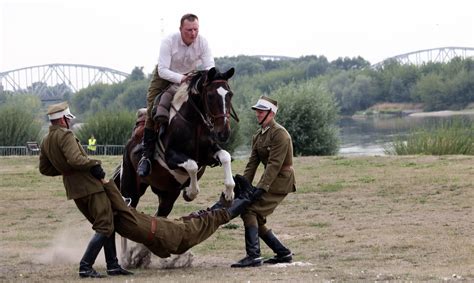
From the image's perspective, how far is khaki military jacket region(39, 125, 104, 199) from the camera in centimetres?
1093

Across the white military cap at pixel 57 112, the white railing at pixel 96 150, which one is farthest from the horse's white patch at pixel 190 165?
the white railing at pixel 96 150

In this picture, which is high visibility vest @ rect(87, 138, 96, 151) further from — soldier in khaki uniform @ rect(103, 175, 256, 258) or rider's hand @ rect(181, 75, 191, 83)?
soldier in khaki uniform @ rect(103, 175, 256, 258)

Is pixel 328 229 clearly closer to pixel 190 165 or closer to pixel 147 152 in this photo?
pixel 147 152

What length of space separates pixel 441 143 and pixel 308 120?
34.5 feet

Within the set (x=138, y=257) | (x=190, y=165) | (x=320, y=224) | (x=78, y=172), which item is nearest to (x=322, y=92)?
(x=320, y=224)

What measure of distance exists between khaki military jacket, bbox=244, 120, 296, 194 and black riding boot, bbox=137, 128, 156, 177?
1.32 m

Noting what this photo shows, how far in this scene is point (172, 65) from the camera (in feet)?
43.4

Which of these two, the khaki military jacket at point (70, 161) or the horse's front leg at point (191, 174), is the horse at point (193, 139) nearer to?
the horse's front leg at point (191, 174)

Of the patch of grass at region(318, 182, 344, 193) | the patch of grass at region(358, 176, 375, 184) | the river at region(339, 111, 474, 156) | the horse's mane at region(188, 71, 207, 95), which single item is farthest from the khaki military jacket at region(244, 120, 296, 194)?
the river at region(339, 111, 474, 156)

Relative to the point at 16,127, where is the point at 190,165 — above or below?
above

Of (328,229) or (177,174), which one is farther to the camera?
(328,229)

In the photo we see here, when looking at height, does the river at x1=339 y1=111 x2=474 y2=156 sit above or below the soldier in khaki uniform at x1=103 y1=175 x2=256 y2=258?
below

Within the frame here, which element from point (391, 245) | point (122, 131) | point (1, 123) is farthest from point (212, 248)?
point (1, 123)

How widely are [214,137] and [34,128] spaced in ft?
145
